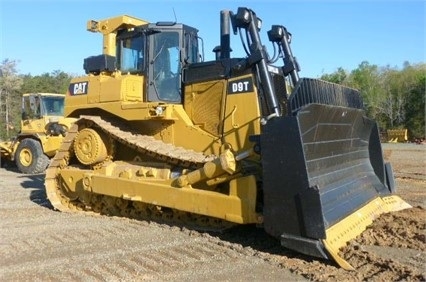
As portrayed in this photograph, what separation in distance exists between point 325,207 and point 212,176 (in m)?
1.41

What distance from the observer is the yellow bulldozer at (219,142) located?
488 centimetres

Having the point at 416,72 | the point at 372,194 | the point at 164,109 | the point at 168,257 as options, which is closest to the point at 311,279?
the point at 168,257

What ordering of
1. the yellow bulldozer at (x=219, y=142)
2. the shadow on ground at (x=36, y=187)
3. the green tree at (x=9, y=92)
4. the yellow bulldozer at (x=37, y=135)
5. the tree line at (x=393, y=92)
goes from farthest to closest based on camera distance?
1. the tree line at (x=393, y=92)
2. the green tree at (x=9, y=92)
3. the yellow bulldozer at (x=37, y=135)
4. the shadow on ground at (x=36, y=187)
5. the yellow bulldozer at (x=219, y=142)

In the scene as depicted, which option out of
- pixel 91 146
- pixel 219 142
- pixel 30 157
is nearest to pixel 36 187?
pixel 30 157

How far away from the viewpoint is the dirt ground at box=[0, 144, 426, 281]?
4.31 metres

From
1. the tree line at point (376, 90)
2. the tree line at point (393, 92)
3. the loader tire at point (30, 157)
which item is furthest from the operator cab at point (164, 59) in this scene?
the tree line at point (393, 92)

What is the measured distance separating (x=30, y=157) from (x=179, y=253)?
10.2 m

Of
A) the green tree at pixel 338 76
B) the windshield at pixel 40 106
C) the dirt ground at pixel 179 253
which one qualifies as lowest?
the dirt ground at pixel 179 253

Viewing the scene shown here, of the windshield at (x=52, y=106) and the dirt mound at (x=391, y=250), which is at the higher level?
the windshield at (x=52, y=106)

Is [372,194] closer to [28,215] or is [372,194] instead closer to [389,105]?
[28,215]

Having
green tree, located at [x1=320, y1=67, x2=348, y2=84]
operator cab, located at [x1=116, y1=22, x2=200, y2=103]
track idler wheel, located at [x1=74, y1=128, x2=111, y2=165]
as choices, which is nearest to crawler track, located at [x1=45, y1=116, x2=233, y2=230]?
track idler wheel, located at [x1=74, y1=128, x2=111, y2=165]

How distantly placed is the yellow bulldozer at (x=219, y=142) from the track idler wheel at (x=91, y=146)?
0.02 meters

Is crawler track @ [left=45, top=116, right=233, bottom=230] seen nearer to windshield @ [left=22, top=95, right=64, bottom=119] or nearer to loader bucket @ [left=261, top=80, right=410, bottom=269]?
loader bucket @ [left=261, top=80, right=410, bottom=269]

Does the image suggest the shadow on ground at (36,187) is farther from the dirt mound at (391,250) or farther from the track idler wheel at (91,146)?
the dirt mound at (391,250)
